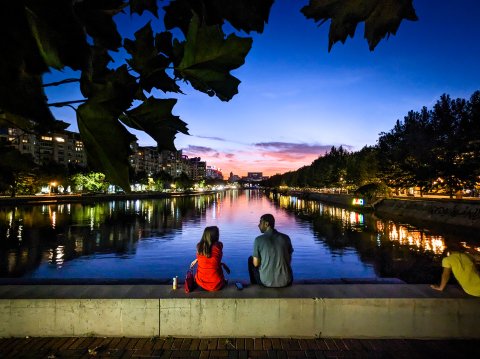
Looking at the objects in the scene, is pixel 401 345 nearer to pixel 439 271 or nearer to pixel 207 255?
pixel 207 255

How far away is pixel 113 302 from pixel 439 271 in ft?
53.0

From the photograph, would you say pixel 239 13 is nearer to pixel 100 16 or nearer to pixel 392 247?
pixel 100 16

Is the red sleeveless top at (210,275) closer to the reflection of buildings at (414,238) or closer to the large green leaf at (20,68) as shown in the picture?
the large green leaf at (20,68)

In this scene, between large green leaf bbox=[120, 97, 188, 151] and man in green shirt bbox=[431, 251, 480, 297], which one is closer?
large green leaf bbox=[120, 97, 188, 151]

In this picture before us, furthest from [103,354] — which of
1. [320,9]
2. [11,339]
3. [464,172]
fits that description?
[464,172]

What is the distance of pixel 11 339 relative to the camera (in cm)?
678

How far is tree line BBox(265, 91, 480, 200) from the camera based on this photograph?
1692 inches

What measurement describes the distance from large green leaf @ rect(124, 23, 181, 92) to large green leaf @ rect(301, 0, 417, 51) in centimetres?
73

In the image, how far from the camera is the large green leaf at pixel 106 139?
3.21 ft

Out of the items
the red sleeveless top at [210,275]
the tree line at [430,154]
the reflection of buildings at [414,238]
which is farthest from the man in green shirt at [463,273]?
the tree line at [430,154]

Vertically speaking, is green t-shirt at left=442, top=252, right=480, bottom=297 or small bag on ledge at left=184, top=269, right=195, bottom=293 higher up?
green t-shirt at left=442, top=252, right=480, bottom=297

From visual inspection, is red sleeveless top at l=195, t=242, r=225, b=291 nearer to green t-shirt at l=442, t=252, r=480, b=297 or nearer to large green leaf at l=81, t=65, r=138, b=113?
green t-shirt at l=442, t=252, r=480, b=297

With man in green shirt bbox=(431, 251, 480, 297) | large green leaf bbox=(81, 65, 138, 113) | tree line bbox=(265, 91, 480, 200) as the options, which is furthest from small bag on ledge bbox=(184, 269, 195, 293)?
tree line bbox=(265, 91, 480, 200)

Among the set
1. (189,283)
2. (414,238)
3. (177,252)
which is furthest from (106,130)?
(414,238)
